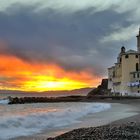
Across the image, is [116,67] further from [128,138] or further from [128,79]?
[128,138]

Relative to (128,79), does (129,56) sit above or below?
above

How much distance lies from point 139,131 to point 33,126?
9469 mm

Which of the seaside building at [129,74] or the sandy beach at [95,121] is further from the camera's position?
the seaside building at [129,74]

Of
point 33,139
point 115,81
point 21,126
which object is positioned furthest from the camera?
point 115,81

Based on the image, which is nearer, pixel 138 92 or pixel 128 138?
pixel 128 138

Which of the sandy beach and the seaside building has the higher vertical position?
the seaside building

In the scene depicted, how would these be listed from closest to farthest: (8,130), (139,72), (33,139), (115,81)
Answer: (33,139)
(8,130)
(139,72)
(115,81)

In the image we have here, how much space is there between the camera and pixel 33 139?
52.9ft

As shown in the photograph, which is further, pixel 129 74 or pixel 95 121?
pixel 129 74

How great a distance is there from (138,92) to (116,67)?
1088cm

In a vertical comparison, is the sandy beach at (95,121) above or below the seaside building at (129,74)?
below

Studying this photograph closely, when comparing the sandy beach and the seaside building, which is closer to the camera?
the sandy beach

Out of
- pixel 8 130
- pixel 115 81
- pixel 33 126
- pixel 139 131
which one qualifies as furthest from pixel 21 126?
pixel 115 81

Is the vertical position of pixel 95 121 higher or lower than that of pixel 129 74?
lower
